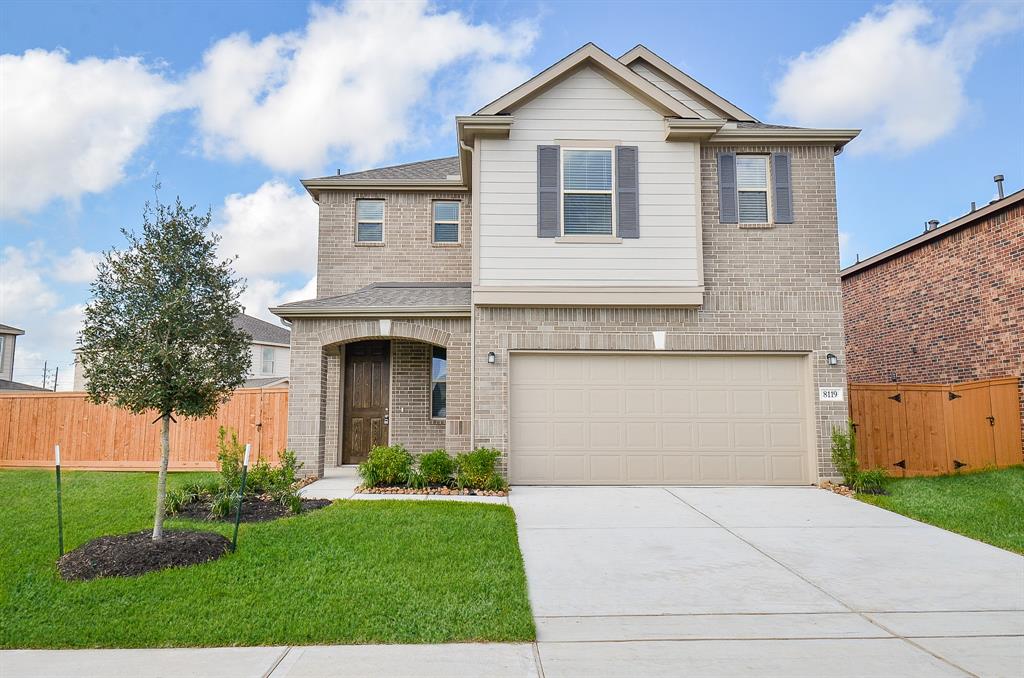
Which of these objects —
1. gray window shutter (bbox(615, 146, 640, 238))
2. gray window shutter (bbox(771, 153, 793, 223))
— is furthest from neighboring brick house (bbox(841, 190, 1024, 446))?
gray window shutter (bbox(615, 146, 640, 238))

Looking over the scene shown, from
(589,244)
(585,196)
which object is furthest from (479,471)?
(585,196)

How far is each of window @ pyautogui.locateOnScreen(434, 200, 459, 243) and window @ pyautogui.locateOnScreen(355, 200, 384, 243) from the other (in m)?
1.21

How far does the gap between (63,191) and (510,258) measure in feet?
39.6

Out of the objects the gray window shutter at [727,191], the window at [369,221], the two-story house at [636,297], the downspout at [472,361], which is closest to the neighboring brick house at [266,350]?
the window at [369,221]

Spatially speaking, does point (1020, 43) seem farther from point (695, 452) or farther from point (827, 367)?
point (695, 452)

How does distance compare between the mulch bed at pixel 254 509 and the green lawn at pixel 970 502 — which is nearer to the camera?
the green lawn at pixel 970 502

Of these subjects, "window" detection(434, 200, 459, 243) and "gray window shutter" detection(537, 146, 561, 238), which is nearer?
"gray window shutter" detection(537, 146, 561, 238)

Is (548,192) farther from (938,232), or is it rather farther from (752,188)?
(938,232)

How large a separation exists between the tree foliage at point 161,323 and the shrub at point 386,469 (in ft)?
12.7

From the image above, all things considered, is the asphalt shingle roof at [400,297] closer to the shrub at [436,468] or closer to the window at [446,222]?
the window at [446,222]

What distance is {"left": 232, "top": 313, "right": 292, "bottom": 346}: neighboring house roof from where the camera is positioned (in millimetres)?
30234

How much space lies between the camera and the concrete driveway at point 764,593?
4223 millimetres

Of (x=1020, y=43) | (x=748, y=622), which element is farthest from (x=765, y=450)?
(x=1020, y=43)

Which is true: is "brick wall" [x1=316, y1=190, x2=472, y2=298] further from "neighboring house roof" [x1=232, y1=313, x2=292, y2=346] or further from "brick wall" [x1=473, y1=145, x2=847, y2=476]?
"neighboring house roof" [x1=232, y1=313, x2=292, y2=346]
